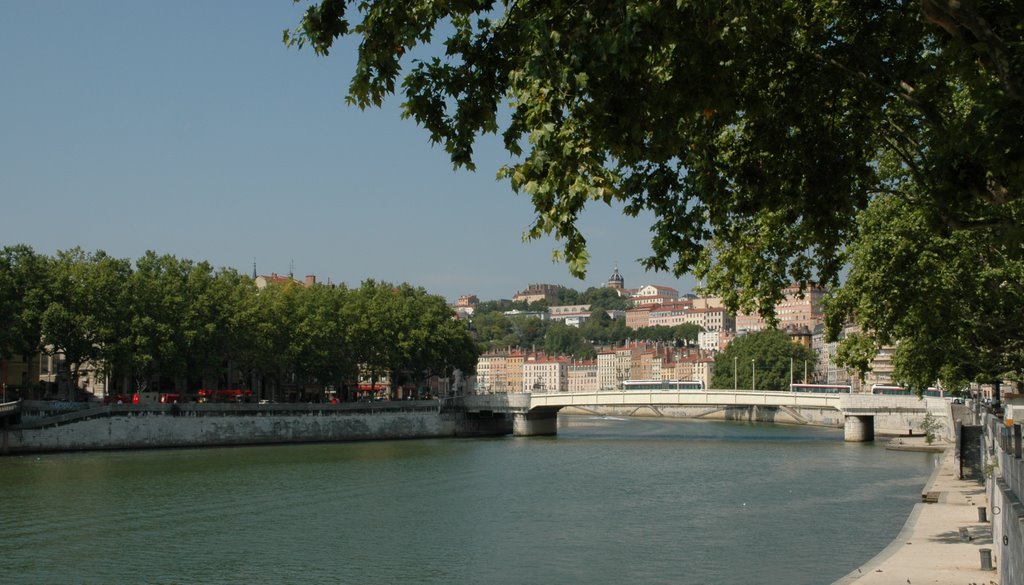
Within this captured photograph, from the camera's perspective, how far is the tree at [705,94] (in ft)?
29.5

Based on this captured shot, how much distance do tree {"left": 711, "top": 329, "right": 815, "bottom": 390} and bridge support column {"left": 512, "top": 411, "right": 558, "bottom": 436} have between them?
53.5 meters

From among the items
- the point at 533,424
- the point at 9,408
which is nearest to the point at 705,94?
the point at 9,408

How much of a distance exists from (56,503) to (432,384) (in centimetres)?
10780

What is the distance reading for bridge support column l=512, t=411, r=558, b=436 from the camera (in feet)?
259

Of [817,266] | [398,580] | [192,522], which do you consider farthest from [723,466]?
[817,266]

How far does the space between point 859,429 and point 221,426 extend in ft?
124

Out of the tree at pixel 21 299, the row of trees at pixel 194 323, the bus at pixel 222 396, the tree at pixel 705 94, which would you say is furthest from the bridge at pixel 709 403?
the tree at pixel 705 94

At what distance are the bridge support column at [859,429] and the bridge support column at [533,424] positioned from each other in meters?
20.5

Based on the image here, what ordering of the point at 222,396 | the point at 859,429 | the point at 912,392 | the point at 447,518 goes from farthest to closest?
the point at 912,392 → the point at 222,396 → the point at 859,429 → the point at 447,518

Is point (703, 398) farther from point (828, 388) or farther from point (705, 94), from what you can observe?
point (705, 94)

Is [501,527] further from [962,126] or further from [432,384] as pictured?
[432,384]

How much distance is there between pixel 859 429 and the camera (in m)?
70.5

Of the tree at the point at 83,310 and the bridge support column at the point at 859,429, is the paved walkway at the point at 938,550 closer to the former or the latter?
the bridge support column at the point at 859,429

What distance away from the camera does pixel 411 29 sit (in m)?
9.06
